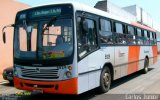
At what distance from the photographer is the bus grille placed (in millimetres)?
7617

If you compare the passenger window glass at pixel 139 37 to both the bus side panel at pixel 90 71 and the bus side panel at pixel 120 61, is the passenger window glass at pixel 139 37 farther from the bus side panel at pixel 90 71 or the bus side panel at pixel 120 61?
the bus side panel at pixel 90 71

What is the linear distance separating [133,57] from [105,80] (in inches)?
154

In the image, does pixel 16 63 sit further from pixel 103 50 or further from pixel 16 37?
pixel 103 50

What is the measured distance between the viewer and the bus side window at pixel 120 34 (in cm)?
1101

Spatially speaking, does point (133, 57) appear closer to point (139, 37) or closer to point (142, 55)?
point (139, 37)

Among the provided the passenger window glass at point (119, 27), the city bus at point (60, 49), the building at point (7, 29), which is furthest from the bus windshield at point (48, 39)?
the building at point (7, 29)

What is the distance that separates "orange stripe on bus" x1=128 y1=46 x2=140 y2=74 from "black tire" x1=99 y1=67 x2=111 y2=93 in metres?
2.78

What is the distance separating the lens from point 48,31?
309 inches

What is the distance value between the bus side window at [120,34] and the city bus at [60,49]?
1.49 m

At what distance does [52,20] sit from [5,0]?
12155 millimetres

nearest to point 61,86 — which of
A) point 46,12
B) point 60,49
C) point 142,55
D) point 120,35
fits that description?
point 60,49

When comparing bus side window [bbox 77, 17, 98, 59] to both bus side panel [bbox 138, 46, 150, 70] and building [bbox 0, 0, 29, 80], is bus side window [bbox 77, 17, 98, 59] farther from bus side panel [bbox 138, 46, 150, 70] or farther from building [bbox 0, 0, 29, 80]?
building [bbox 0, 0, 29, 80]

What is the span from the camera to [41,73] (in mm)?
7793

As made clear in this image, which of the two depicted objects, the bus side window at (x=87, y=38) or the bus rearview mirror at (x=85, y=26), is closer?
the bus side window at (x=87, y=38)
